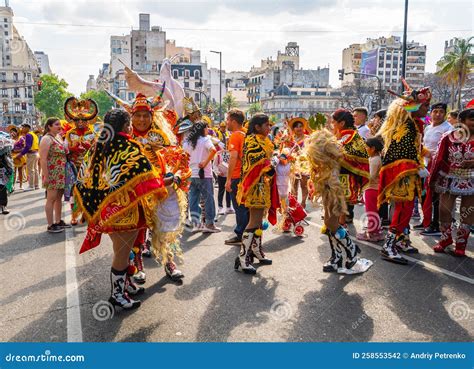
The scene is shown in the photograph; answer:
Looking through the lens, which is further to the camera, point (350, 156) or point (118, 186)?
point (350, 156)

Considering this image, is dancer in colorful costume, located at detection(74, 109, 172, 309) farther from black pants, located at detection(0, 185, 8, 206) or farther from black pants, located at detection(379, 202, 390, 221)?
black pants, located at detection(0, 185, 8, 206)

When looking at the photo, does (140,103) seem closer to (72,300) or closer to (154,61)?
(72,300)

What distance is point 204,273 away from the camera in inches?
212

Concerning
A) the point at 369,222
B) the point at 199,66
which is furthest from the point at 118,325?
Result: the point at 199,66

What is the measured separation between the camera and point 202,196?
25.3ft

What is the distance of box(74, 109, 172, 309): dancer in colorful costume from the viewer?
3.85 m

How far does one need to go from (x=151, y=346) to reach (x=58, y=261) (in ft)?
9.91

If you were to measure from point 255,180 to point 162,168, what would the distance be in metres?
1.21

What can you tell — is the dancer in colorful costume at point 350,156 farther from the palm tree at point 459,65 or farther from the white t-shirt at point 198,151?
the palm tree at point 459,65

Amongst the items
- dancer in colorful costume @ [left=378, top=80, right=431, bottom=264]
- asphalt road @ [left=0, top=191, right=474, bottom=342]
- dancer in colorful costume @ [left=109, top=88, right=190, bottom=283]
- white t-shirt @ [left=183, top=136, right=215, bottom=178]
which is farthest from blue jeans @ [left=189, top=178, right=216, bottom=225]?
dancer in colorful costume @ [left=378, top=80, right=431, bottom=264]

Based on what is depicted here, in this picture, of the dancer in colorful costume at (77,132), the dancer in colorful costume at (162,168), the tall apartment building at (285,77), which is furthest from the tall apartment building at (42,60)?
the dancer in colorful costume at (162,168)

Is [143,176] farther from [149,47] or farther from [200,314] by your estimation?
[149,47]

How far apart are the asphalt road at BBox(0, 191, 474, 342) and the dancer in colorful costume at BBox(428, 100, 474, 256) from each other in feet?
1.28

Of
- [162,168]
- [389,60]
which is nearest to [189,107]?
[162,168]
